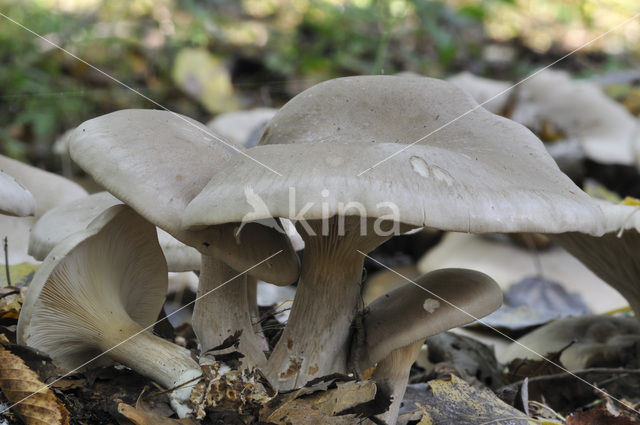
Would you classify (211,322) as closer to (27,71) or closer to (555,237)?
(555,237)

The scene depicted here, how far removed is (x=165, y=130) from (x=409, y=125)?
71cm

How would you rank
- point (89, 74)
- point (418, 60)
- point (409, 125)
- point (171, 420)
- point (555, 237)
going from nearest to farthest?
point (171, 420) < point (409, 125) < point (555, 237) < point (89, 74) < point (418, 60)

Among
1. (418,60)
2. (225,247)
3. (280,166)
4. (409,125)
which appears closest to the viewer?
(280,166)

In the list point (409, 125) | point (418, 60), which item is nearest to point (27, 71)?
point (418, 60)

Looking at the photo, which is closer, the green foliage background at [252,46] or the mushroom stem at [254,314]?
the mushroom stem at [254,314]

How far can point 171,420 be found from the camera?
1.58 meters

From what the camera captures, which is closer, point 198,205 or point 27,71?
point 198,205

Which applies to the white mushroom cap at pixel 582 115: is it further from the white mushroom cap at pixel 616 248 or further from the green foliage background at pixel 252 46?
the white mushroom cap at pixel 616 248

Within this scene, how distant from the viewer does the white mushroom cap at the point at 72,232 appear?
2.07 m

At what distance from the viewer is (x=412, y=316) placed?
1.75 meters

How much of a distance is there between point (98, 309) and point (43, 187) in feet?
3.70

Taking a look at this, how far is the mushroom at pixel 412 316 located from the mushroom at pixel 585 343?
2.79 feet

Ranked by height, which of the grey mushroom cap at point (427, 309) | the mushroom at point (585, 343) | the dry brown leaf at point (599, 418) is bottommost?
the mushroom at point (585, 343)

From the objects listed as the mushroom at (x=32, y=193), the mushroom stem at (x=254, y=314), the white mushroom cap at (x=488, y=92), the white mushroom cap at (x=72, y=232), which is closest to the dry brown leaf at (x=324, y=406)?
the mushroom stem at (x=254, y=314)
